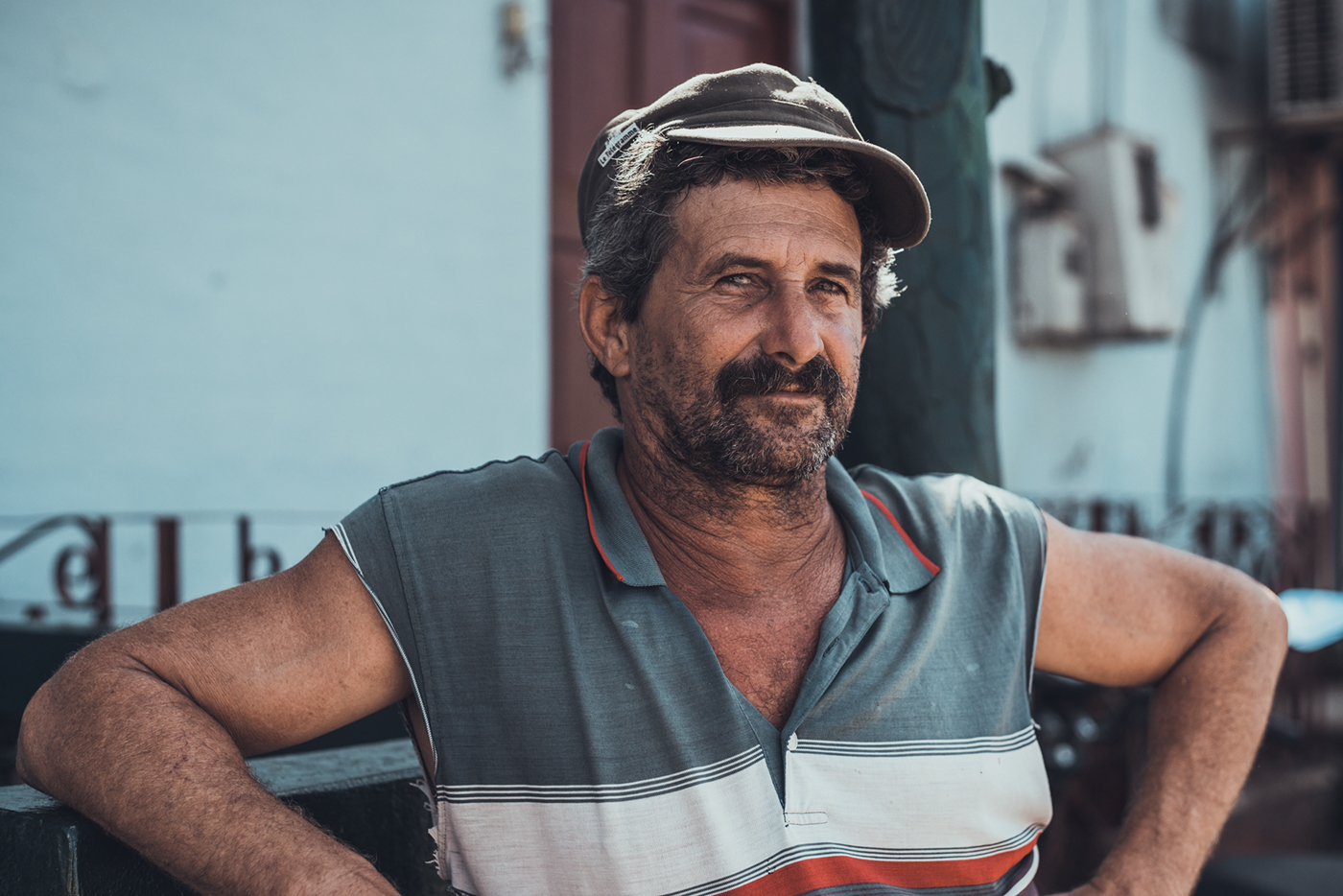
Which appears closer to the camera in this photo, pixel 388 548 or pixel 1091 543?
pixel 388 548

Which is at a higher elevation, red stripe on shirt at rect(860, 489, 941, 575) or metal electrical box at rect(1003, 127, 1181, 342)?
metal electrical box at rect(1003, 127, 1181, 342)

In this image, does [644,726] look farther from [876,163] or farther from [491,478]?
[876,163]

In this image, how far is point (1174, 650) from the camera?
196 centimetres

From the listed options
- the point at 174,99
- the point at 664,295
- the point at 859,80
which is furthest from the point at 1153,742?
the point at 174,99

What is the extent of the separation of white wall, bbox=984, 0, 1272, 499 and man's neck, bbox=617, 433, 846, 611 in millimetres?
4342

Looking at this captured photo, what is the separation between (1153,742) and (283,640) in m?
1.44

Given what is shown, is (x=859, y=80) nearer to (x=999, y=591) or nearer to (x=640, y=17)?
(x=999, y=591)

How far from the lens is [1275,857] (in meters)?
3.07

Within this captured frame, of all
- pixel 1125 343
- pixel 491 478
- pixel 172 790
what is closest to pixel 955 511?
pixel 491 478

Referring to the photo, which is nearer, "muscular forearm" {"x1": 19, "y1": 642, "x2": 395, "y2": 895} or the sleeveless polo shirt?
"muscular forearm" {"x1": 19, "y1": 642, "x2": 395, "y2": 895}

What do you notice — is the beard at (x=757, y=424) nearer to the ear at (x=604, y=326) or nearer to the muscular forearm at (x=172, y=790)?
the ear at (x=604, y=326)

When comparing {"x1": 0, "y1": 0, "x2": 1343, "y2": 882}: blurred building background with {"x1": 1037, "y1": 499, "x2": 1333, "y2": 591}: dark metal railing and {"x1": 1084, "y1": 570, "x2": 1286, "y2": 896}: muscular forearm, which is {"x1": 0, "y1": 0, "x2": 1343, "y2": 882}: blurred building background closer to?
{"x1": 1037, "y1": 499, "x2": 1333, "y2": 591}: dark metal railing

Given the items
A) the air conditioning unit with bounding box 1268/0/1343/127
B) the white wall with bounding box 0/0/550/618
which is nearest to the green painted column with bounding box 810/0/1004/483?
the white wall with bounding box 0/0/550/618

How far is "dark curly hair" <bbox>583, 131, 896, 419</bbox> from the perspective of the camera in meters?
1.74
